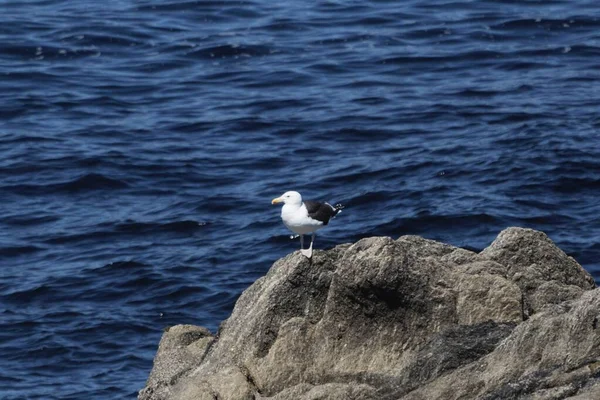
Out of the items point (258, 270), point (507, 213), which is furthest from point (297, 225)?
point (507, 213)

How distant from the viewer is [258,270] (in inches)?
858

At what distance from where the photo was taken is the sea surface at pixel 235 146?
21.3 meters

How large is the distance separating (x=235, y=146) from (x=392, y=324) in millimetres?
16660

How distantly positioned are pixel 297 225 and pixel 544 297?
275 centimetres

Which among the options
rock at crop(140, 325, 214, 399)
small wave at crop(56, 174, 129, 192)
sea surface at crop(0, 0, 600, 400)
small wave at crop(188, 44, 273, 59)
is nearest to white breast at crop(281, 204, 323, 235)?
rock at crop(140, 325, 214, 399)

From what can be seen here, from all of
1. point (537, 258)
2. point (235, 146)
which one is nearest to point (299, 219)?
point (537, 258)

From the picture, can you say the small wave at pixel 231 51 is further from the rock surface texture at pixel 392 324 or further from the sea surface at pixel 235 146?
the rock surface texture at pixel 392 324

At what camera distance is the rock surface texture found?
35.1 feet

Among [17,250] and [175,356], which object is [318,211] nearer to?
[175,356]

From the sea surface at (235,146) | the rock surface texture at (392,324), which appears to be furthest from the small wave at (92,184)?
the rock surface texture at (392,324)

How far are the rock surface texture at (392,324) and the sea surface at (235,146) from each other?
5.76 metres

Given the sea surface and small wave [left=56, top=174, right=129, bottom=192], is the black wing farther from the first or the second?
small wave [left=56, top=174, right=129, bottom=192]

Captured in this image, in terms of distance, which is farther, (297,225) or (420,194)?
(420,194)

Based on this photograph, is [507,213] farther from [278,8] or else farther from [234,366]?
[278,8]
